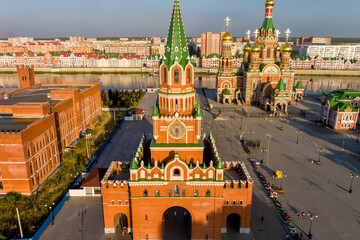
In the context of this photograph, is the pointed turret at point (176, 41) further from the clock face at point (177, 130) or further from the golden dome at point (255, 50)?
the golden dome at point (255, 50)

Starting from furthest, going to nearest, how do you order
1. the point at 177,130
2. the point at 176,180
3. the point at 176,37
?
the point at 177,130
the point at 176,180
the point at 176,37

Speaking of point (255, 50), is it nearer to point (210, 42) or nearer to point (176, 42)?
point (176, 42)

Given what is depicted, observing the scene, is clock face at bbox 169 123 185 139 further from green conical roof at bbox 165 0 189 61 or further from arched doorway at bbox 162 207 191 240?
arched doorway at bbox 162 207 191 240

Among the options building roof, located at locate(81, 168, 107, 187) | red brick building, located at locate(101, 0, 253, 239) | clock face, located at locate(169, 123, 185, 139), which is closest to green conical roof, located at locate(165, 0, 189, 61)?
red brick building, located at locate(101, 0, 253, 239)

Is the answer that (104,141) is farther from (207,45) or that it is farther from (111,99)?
(207,45)

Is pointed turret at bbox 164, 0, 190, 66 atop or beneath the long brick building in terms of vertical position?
atop

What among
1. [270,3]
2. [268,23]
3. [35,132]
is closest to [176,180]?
[35,132]
